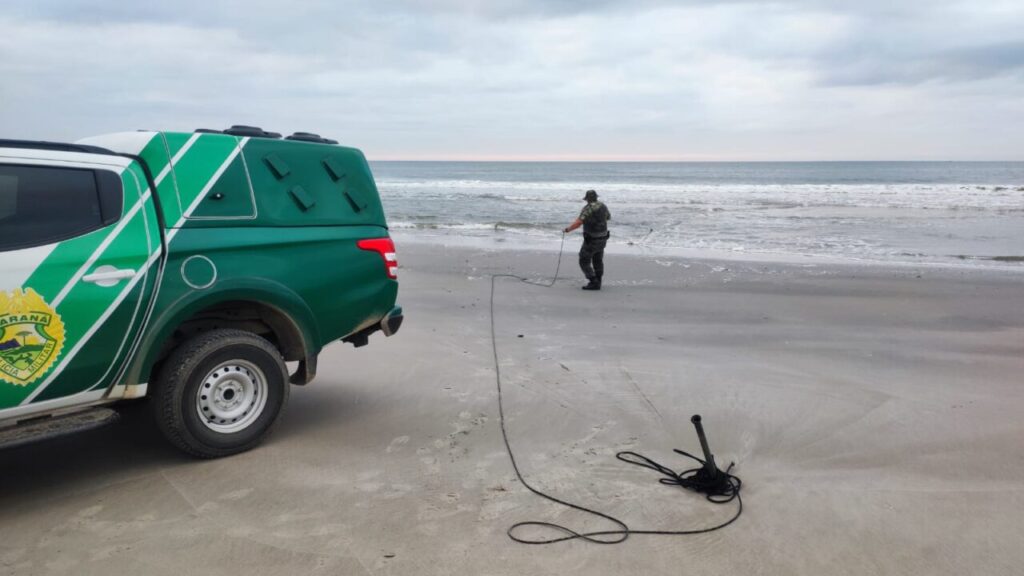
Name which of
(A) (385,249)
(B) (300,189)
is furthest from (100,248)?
(A) (385,249)

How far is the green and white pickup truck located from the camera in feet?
13.5

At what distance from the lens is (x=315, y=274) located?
17.2ft

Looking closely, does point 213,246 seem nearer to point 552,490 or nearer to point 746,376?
point 552,490

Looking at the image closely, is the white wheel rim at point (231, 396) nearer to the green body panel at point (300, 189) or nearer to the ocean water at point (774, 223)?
the green body panel at point (300, 189)

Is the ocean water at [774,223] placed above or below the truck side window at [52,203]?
below

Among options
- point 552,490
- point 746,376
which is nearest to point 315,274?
point 552,490

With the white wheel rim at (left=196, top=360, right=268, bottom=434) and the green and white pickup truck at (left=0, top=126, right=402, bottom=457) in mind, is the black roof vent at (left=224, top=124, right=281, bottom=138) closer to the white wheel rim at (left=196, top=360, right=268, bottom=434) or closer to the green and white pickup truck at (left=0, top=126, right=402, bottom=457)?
the green and white pickup truck at (left=0, top=126, right=402, bottom=457)

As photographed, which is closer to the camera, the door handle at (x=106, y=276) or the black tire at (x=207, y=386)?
the door handle at (x=106, y=276)

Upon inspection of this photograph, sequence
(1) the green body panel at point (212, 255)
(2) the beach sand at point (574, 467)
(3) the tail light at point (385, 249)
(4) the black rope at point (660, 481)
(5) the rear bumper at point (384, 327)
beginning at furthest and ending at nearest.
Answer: (5) the rear bumper at point (384, 327) < (3) the tail light at point (385, 249) < (1) the green body panel at point (212, 255) < (4) the black rope at point (660, 481) < (2) the beach sand at point (574, 467)

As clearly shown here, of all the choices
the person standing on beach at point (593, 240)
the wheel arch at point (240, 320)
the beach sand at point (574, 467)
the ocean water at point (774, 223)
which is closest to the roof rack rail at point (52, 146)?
the wheel arch at point (240, 320)

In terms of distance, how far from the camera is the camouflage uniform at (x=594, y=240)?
1276 centimetres

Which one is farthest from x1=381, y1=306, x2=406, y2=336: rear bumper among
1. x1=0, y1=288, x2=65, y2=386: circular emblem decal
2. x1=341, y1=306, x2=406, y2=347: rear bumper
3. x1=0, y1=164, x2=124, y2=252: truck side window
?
x1=0, y1=288, x2=65, y2=386: circular emblem decal

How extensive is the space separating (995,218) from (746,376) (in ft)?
80.5

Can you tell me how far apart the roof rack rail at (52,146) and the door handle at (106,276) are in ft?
2.26
